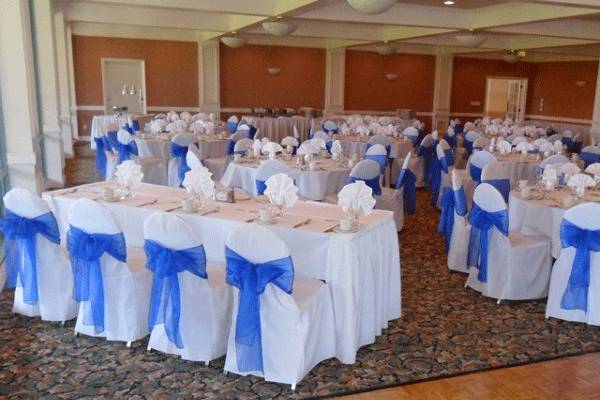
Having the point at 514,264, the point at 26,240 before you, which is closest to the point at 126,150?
the point at 26,240

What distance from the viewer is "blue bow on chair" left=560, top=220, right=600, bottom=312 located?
431 cm

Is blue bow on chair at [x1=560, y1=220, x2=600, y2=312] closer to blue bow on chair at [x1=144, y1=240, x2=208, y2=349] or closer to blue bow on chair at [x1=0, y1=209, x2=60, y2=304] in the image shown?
blue bow on chair at [x1=144, y1=240, x2=208, y2=349]

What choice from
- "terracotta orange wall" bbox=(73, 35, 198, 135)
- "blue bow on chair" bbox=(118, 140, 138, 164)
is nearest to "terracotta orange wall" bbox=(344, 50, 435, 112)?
"terracotta orange wall" bbox=(73, 35, 198, 135)

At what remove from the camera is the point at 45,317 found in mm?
4316

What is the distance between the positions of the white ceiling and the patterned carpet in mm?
4970

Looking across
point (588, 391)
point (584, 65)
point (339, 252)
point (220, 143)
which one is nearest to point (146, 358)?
point (339, 252)

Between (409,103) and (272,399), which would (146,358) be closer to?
(272,399)

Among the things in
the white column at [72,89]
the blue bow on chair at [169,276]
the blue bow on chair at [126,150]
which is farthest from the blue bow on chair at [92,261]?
the white column at [72,89]

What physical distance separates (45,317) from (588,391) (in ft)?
12.3

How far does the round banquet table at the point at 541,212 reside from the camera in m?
5.03

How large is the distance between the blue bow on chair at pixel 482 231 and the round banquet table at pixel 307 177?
81.7 inches

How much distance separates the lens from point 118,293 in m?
3.86

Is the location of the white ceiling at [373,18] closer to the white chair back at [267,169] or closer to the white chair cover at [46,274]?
the white chair back at [267,169]

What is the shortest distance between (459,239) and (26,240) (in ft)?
12.5
